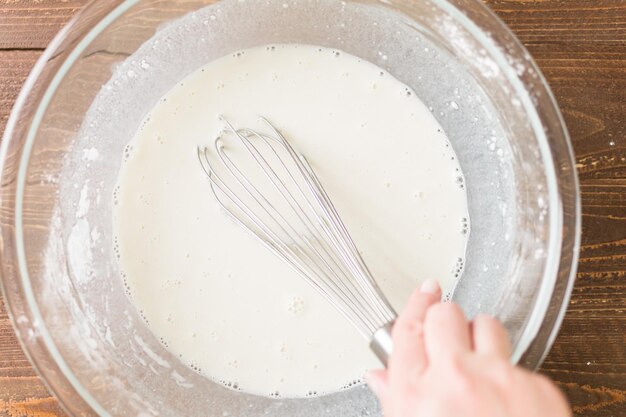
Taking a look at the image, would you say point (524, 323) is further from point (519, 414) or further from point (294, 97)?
point (294, 97)

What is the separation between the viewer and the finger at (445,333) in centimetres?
57

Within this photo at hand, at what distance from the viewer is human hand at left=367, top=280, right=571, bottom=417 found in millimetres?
532

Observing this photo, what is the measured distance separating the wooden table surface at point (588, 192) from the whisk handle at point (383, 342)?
0.33 meters

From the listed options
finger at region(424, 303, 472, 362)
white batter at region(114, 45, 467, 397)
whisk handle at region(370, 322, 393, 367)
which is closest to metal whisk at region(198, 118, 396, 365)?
white batter at region(114, 45, 467, 397)

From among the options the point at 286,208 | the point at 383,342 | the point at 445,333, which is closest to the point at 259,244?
the point at 286,208

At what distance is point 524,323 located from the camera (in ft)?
2.74

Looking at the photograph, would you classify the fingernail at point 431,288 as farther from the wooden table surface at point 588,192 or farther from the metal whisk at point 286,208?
the wooden table surface at point 588,192

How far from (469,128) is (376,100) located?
140mm

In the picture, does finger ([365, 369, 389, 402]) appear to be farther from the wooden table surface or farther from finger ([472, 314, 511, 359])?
the wooden table surface

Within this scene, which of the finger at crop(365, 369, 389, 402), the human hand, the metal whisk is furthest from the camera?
the metal whisk

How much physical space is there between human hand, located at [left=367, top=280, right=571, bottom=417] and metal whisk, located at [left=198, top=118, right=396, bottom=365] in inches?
10.1

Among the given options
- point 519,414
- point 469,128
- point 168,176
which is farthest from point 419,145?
point 519,414

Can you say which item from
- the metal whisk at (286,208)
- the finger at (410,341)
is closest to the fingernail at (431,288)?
the finger at (410,341)

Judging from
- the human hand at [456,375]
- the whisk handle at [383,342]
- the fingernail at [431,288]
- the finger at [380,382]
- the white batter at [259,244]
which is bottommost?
the human hand at [456,375]
